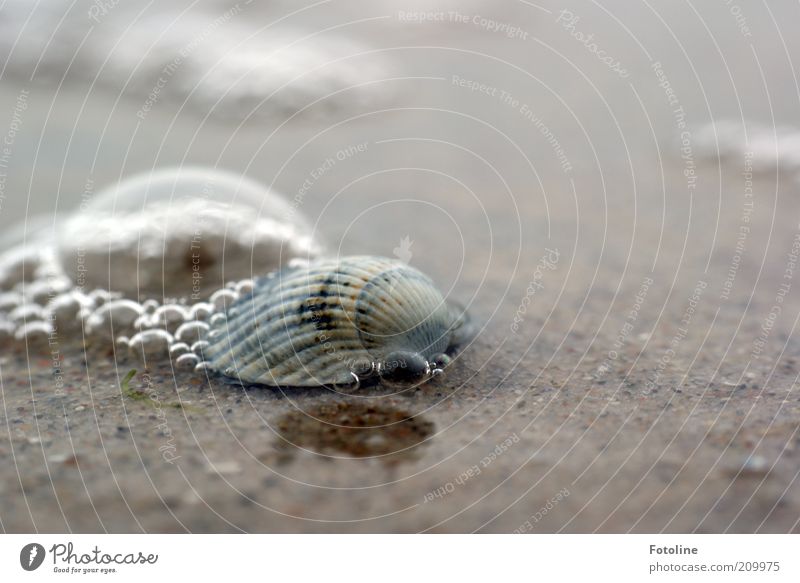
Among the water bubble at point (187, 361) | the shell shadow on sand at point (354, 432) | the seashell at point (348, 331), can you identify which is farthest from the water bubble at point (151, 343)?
the shell shadow on sand at point (354, 432)

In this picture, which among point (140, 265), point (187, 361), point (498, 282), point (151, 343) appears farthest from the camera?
point (498, 282)

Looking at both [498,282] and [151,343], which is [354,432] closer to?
[151,343]

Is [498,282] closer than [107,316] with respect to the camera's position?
No

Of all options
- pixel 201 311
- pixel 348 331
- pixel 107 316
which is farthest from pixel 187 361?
pixel 348 331

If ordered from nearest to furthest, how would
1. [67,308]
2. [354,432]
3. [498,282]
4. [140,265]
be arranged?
[354,432] → [67,308] → [140,265] → [498,282]

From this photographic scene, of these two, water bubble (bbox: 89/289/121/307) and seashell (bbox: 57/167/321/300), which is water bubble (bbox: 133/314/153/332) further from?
water bubble (bbox: 89/289/121/307)
